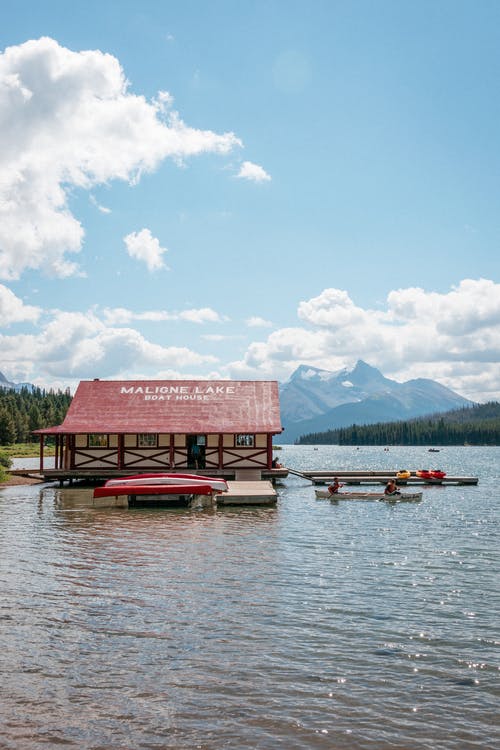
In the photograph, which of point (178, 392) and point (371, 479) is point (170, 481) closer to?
point (178, 392)

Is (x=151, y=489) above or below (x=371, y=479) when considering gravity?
above

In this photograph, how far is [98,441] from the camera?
47812 millimetres

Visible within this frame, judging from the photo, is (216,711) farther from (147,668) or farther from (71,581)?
(71,581)

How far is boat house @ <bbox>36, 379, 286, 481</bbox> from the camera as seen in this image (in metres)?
46.1

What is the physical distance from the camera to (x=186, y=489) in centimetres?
3597

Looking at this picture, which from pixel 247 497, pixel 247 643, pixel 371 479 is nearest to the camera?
pixel 247 643

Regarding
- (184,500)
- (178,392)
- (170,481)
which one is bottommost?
(184,500)

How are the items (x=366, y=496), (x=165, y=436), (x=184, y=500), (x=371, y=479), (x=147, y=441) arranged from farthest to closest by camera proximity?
(x=371, y=479) → (x=165, y=436) → (x=147, y=441) → (x=366, y=496) → (x=184, y=500)

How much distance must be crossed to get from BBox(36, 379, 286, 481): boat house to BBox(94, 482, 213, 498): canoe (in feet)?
28.9

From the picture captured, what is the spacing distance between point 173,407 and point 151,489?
1456 cm

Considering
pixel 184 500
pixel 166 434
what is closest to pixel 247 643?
pixel 184 500

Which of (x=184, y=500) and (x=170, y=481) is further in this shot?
(x=184, y=500)

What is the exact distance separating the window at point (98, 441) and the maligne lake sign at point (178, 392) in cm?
485

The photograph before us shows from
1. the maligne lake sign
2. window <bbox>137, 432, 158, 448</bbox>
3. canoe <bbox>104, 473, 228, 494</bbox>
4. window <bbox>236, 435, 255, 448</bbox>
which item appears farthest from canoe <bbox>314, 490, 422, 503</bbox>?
the maligne lake sign
